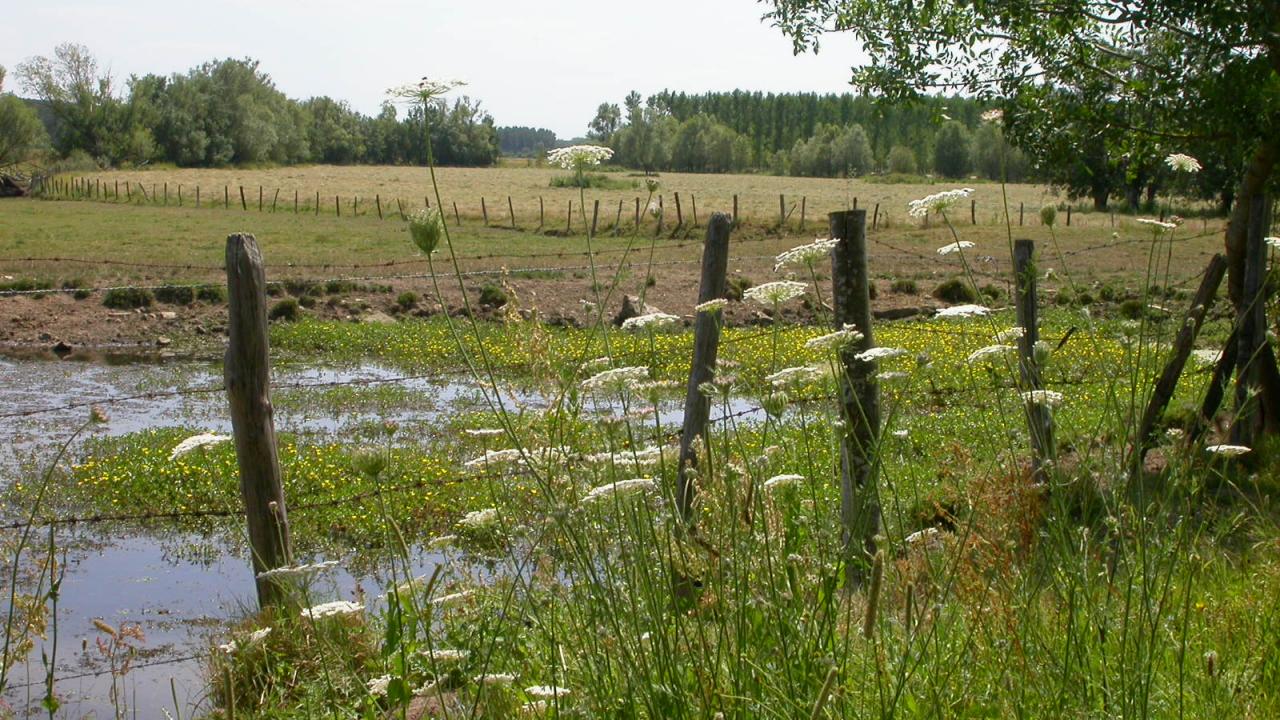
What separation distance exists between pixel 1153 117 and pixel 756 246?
87.8 feet

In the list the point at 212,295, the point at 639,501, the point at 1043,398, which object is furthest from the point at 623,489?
the point at 212,295

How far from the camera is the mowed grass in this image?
52.4 m

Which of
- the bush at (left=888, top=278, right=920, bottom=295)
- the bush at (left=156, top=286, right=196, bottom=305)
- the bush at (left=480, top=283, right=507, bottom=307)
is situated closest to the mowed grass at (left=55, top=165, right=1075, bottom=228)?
the bush at (left=888, top=278, right=920, bottom=295)

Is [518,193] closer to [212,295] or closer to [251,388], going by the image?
[212,295]

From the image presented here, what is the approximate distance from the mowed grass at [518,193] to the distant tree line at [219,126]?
6.33 meters

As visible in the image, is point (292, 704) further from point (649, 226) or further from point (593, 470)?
point (649, 226)

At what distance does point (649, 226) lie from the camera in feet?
140

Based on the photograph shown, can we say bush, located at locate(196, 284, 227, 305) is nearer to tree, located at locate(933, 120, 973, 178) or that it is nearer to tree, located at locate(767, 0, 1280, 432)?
tree, located at locate(767, 0, 1280, 432)

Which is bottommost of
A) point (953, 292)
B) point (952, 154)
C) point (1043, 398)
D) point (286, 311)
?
point (286, 311)

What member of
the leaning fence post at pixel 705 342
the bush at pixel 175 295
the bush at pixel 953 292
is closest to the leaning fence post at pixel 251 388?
the leaning fence post at pixel 705 342

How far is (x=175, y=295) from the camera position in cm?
2409

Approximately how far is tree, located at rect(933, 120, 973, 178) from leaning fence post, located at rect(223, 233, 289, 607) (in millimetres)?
98222

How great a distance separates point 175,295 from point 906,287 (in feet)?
50.1

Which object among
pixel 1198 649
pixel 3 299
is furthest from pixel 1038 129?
pixel 3 299
